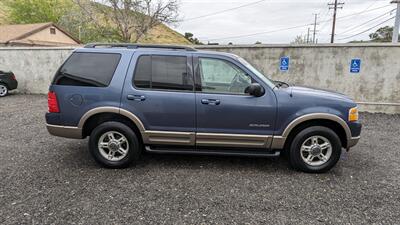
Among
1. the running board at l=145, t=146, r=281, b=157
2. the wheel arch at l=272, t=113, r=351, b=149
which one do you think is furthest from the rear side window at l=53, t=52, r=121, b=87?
the wheel arch at l=272, t=113, r=351, b=149

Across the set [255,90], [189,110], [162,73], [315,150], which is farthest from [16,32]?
[315,150]

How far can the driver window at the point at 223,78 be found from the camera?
421 cm

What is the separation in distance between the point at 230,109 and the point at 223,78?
1.75ft

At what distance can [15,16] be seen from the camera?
4206 centimetres

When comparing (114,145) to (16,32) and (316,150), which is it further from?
(16,32)

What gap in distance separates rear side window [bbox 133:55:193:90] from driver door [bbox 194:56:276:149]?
0.20 m

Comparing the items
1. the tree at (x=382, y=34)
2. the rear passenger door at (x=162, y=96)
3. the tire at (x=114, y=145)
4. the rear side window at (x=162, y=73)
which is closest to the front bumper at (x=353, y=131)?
the rear passenger door at (x=162, y=96)

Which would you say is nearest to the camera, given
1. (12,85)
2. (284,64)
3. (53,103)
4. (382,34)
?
(53,103)

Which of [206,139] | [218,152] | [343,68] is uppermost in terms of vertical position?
[343,68]

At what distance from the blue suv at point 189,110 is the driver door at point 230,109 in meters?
0.01

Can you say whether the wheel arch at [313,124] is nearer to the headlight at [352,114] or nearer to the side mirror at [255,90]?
the headlight at [352,114]

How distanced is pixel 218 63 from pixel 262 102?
0.92 meters

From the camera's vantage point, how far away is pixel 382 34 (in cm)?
5125

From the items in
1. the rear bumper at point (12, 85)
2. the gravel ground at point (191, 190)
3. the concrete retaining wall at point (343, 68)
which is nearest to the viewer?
the gravel ground at point (191, 190)
